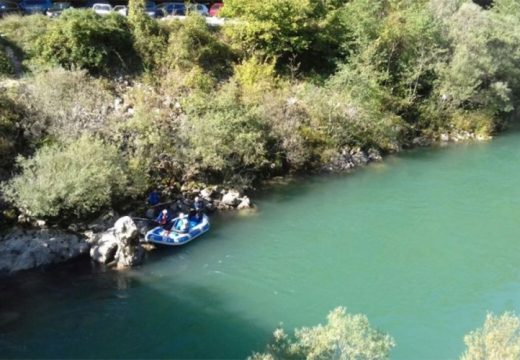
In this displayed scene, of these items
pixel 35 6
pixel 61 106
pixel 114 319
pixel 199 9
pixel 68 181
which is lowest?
pixel 114 319

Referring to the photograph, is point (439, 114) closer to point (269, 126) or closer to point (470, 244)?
point (269, 126)

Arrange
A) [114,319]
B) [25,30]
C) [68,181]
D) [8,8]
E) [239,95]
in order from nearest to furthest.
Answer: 1. [114,319]
2. [68,181]
3. [25,30]
4. [239,95]
5. [8,8]

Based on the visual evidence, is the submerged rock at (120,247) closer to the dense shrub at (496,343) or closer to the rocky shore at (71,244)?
the rocky shore at (71,244)

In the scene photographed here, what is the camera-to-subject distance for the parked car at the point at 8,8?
123 feet

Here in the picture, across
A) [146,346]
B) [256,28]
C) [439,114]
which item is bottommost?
[146,346]

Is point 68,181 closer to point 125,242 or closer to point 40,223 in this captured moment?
point 40,223

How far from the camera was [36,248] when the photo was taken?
21922mm

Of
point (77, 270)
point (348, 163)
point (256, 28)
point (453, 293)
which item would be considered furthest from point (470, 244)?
point (256, 28)

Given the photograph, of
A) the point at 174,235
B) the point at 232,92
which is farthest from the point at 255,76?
the point at 174,235

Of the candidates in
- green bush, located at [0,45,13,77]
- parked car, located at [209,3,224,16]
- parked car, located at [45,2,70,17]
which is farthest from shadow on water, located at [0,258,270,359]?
parked car, located at [209,3,224,16]

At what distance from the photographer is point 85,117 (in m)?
27.4

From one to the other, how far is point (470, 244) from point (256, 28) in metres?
21.9

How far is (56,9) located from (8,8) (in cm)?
324

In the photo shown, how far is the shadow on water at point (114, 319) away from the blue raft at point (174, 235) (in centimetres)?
231
